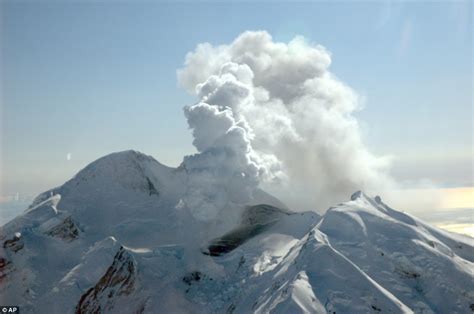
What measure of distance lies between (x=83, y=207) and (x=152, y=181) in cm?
2711

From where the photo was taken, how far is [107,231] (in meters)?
151

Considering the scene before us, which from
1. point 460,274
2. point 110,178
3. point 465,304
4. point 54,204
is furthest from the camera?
point 110,178

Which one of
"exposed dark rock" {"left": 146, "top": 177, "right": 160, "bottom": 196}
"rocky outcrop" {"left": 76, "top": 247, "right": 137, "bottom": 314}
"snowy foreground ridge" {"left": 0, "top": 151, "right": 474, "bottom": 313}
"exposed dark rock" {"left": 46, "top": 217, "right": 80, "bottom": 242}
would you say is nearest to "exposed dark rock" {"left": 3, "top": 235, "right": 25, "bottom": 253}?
"snowy foreground ridge" {"left": 0, "top": 151, "right": 474, "bottom": 313}

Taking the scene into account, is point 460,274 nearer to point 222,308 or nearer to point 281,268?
point 281,268

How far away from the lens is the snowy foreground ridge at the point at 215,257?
10662 centimetres

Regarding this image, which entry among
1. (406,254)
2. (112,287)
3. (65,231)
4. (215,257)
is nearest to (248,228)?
(215,257)

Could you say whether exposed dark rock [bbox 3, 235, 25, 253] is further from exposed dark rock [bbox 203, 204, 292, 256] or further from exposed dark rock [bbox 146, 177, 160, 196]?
exposed dark rock [bbox 203, 204, 292, 256]

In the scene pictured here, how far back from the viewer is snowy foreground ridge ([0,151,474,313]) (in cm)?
10662

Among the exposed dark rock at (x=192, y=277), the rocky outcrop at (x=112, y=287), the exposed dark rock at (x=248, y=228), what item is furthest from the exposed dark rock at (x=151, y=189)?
the exposed dark rock at (x=192, y=277)

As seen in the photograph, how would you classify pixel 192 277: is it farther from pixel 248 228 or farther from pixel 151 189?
pixel 151 189

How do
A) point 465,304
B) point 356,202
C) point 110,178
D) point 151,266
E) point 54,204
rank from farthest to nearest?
point 110,178
point 54,204
point 356,202
point 151,266
point 465,304

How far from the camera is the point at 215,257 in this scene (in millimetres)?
139500

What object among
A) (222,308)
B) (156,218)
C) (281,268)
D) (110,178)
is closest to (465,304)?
(281,268)

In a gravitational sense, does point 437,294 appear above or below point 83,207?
below
